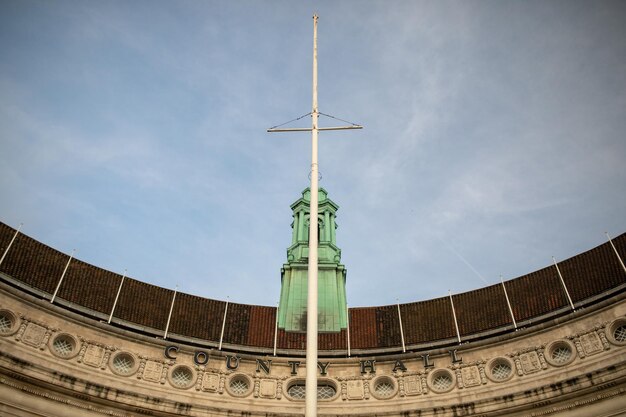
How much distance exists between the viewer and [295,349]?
47.3 metres

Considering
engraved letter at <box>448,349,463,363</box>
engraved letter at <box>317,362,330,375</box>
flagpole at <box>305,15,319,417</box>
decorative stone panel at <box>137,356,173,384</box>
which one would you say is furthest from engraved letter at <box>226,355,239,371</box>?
flagpole at <box>305,15,319,417</box>

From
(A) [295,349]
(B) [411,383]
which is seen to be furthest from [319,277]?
(B) [411,383]

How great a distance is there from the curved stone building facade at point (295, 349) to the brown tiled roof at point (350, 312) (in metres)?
0.10

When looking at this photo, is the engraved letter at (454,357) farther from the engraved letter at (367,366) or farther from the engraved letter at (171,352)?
the engraved letter at (171,352)

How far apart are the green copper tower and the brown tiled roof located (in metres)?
1.15

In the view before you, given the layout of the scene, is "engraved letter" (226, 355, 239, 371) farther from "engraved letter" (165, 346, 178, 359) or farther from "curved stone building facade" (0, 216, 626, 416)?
"engraved letter" (165, 346, 178, 359)

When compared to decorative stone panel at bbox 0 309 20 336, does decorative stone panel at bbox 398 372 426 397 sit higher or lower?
lower

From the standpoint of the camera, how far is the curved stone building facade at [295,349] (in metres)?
38.2

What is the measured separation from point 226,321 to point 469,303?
20621 mm

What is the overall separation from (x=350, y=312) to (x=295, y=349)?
6.34 m

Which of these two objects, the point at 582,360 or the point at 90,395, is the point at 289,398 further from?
the point at 582,360

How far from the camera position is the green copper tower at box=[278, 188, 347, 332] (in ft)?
164

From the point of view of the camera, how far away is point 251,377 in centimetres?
4481

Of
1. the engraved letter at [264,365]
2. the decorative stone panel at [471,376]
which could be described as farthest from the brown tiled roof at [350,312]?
the decorative stone panel at [471,376]
